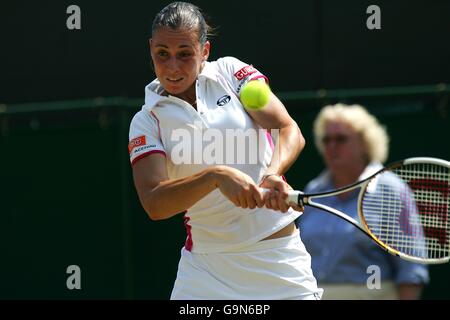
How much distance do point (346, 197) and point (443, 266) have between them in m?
2.19

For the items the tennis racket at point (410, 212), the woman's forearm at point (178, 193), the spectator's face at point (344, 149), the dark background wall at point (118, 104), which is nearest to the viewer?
the woman's forearm at point (178, 193)

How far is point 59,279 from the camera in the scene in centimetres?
690

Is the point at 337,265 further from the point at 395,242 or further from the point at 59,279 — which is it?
the point at 59,279

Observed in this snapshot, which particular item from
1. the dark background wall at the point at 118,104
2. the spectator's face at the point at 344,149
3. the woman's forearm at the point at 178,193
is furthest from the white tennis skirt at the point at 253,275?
the dark background wall at the point at 118,104

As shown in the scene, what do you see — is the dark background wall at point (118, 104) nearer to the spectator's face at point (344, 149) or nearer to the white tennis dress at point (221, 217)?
the spectator's face at point (344, 149)

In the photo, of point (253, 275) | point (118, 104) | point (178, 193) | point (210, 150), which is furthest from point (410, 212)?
point (118, 104)

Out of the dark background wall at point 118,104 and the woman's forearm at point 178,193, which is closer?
the woman's forearm at point 178,193

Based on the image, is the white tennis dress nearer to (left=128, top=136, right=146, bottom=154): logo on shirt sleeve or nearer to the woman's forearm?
(left=128, top=136, right=146, bottom=154): logo on shirt sleeve

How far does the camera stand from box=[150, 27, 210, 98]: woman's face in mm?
3727

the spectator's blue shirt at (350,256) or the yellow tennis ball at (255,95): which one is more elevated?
the yellow tennis ball at (255,95)

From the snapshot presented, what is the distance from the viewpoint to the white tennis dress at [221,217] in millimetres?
3705

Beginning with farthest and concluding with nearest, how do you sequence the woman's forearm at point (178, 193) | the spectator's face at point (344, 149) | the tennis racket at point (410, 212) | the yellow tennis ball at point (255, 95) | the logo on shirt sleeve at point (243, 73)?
the spectator's face at point (344, 149) < the tennis racket at point (410, 212) < the logo on shirt sleeve at point (243, 73) < the yellow tennis ball at point (255, 95) < the woman's forearm at point (178, 193)

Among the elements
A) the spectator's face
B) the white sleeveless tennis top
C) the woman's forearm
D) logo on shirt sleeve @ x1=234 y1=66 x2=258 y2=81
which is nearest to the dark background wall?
the spectator's face

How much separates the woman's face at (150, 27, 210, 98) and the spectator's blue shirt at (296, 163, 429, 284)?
0.95m
